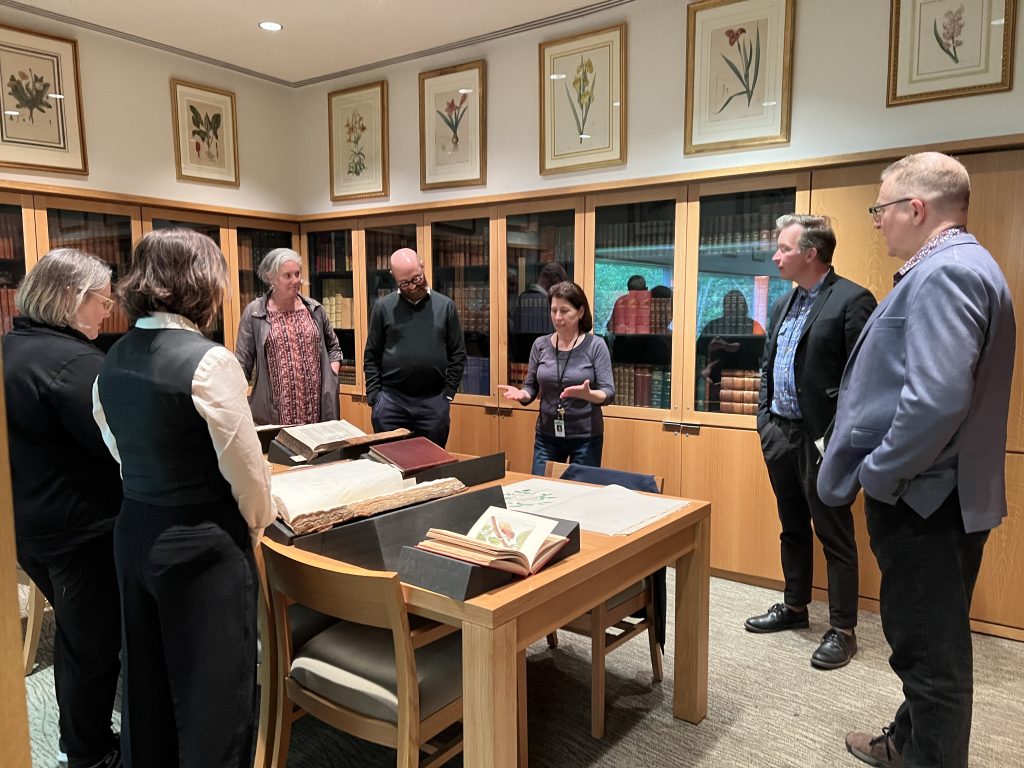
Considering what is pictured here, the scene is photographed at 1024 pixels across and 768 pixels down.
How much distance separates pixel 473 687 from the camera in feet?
4.89

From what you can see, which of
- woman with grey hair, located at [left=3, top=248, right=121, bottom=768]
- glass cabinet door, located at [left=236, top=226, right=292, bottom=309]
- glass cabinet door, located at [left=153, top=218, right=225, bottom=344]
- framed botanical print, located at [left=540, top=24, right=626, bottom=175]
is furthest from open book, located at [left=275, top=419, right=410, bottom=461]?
glass cabinet door, located at [left=236, top=226, right=292, bottom=309]

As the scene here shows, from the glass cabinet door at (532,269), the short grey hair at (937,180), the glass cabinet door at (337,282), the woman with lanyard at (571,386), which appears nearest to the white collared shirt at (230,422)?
the short grey hair at (937,180)

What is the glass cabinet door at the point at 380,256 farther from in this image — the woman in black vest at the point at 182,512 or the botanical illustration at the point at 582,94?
the woman in black vest at the point at 182,512

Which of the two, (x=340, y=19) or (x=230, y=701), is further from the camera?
(x=340, y=19)

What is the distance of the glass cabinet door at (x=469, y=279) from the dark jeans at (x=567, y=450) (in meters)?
1.11

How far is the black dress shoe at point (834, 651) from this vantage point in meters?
2.81

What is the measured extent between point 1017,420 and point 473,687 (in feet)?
9.19

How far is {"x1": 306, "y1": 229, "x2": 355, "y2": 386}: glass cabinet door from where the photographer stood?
→ 17.0 ft

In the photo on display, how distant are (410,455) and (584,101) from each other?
262cm

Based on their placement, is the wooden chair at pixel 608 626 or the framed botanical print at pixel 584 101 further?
the framed botanical print at pixel 584 101

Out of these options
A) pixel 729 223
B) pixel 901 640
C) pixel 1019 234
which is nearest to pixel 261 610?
pixel 901 640

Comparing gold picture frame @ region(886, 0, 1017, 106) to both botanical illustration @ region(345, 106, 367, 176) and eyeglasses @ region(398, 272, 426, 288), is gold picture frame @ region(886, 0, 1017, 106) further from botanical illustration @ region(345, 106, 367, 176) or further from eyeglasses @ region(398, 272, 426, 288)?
botanical illustration @ region(345, 106, 367, 176)

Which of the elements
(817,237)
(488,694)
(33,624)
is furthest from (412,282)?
(488,694)

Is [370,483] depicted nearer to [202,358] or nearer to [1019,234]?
[202,358]
